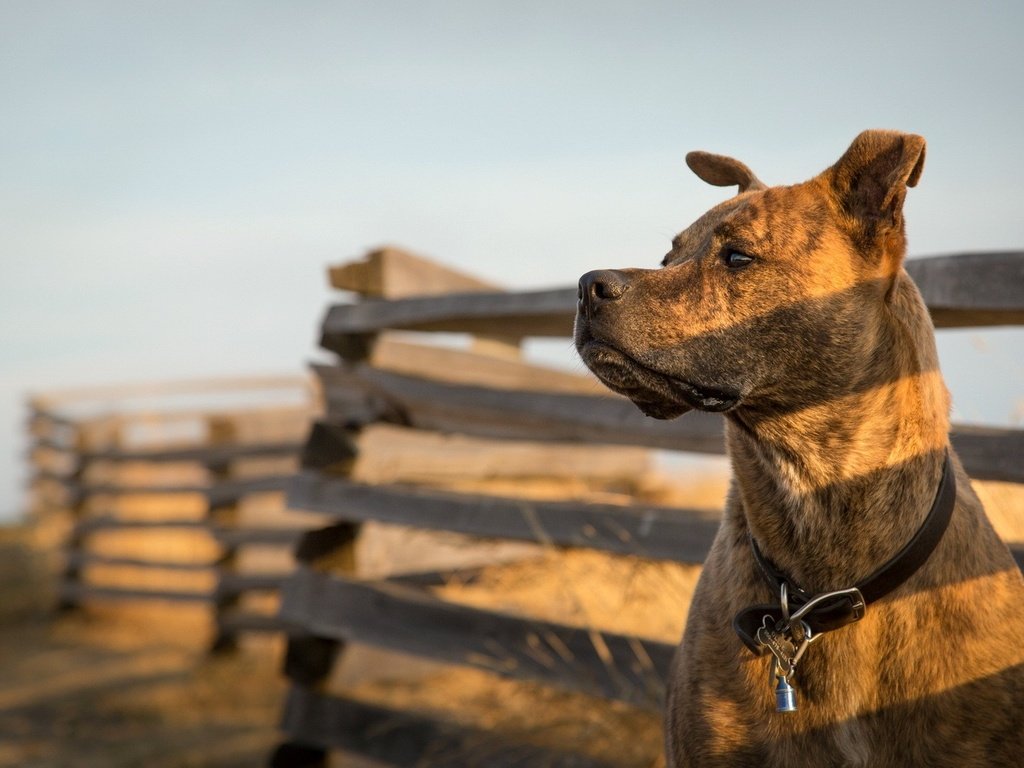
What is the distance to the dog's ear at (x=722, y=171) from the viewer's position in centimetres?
312

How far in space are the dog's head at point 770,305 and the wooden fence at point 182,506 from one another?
5711mm

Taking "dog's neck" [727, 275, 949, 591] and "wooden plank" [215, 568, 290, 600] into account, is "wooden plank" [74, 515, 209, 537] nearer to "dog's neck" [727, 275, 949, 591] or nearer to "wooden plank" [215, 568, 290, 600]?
"wooden plank" [215, 568, 290, 600]

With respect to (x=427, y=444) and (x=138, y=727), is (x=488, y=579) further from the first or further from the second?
(x=138, y=727)

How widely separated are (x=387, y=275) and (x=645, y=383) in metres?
2.99

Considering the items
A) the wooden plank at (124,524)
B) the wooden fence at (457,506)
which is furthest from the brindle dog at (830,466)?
the wooden plank at (124,524)

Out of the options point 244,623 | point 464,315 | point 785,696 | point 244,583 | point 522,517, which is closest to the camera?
point 785,696

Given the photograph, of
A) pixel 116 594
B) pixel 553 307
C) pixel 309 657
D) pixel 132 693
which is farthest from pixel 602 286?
pixel 116 594

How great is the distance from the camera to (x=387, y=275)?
17.1 feet

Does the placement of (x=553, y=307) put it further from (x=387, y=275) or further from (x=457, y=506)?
(x=387, y=275)

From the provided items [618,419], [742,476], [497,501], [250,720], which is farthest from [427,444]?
[742,476]

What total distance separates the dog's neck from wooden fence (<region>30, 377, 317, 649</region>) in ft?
19.1

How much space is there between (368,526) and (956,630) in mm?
3368

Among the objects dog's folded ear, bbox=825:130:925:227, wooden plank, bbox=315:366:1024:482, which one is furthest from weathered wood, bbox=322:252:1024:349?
dog's folded ear, bbox=825:130:925:227

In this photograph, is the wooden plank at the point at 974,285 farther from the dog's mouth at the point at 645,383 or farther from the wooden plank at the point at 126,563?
the wooden plank at the point at 126,563
